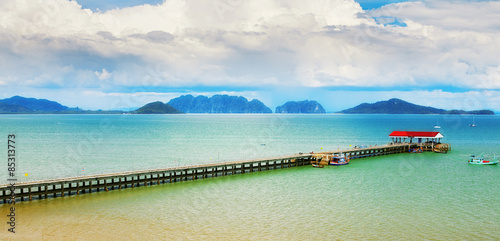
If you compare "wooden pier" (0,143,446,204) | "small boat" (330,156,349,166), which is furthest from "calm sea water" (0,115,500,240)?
"small boat" (330,156,349,166)

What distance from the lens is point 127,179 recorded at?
4656cm

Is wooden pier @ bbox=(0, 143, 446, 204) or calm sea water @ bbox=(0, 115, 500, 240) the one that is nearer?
calm sea water @ bbox=(0, 115, 500, 240)

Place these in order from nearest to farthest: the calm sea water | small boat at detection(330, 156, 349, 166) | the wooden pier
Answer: the calm sea water < the wooden pier < small boat at detection(330, 156, 349, 166)

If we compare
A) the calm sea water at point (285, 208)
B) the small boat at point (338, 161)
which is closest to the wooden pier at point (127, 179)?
the calm sea water at point (285, 208)

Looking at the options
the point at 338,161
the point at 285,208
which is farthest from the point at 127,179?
the point at 338,161

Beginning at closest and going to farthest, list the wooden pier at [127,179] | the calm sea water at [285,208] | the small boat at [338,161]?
the calm sea water at [285,208] < the wooden pier at [127,179] < the small boat at [338,161]

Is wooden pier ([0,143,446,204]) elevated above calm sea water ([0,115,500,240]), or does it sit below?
above

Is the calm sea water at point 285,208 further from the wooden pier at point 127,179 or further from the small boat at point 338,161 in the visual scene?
the small boat at point 338,161

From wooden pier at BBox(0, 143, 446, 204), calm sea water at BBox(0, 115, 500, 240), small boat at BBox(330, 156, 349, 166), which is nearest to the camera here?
calm sea water at BBox(0, 115, 500, 240)

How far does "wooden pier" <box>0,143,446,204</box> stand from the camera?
35.8m

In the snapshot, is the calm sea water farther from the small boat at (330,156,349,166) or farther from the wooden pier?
the small boat at (330,156,349,166)

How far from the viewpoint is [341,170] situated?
5519cm

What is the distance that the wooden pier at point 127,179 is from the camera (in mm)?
35781

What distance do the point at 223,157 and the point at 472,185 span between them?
127 feet
